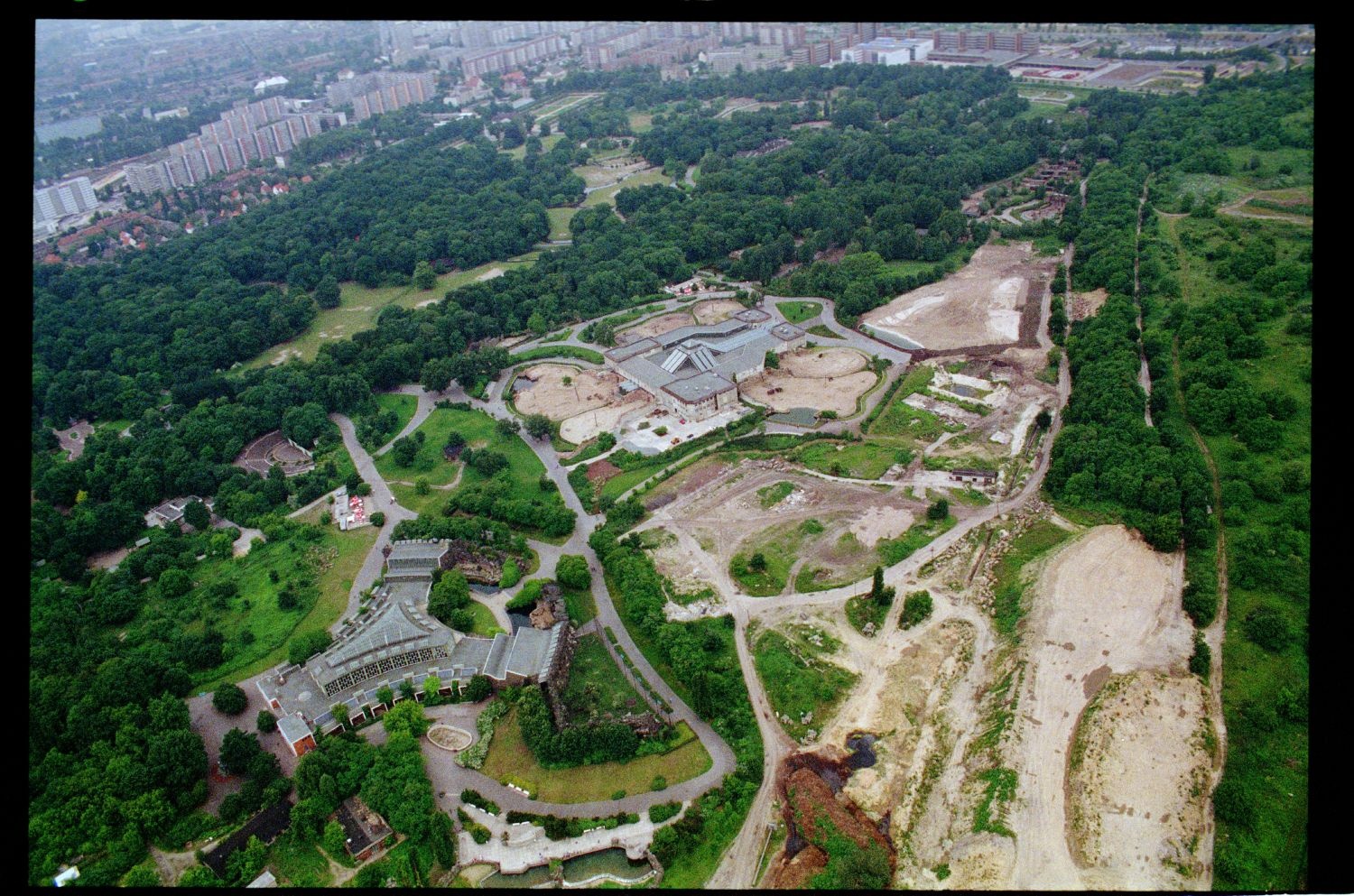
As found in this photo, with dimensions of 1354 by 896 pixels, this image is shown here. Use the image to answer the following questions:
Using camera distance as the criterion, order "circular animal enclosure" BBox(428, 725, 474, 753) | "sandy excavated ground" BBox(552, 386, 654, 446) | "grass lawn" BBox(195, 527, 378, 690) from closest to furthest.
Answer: "circular animal enclosure" BBox(428, 725, 474, 753)
"grass lawn" BBox(195, 527, 378, 690)
"sandy excavated ground" BBox(552, 386, 654, 446)

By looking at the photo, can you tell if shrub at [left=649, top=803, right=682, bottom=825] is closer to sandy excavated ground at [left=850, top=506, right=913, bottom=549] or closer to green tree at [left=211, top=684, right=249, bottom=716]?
sandy excavated ground at [left=850, top=506, right=913, bottom=549]

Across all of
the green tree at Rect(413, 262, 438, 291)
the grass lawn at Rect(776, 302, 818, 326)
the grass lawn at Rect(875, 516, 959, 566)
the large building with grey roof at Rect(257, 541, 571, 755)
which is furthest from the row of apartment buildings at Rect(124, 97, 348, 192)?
the grass lawn at Rect(875, 516, 959, 566)

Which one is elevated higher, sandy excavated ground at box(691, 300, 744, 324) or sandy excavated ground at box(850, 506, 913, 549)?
sandy excavated ground at box(691, 300, 744, 324)

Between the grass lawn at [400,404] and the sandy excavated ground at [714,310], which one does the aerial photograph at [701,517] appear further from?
the grass lawn at [400,404]

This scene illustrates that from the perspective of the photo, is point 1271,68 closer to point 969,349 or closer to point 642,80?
point 969,349

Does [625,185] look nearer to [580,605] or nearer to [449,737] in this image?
[580,605]

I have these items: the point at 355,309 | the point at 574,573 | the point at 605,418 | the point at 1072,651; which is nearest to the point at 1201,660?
the point at 1072,651

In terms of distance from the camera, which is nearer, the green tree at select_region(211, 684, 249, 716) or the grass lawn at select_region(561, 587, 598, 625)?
the green tree at select_region(211, 684, 249, 716)

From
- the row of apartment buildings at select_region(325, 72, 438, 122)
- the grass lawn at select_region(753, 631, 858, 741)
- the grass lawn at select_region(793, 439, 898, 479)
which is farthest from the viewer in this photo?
the row of apartment buildings at select_region(325, 72, 438, 122)
